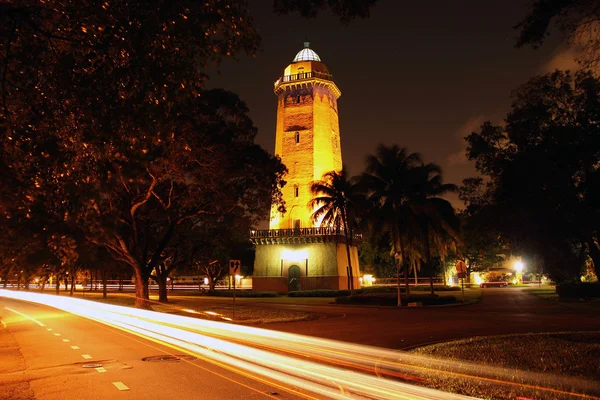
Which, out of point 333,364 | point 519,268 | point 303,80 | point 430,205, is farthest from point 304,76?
point 333,364

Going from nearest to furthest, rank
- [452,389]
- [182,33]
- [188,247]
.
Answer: [452,389] < [182,33] < [188,247]

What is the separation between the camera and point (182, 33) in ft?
29.0

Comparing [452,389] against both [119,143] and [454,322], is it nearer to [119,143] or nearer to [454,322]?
[119,143]

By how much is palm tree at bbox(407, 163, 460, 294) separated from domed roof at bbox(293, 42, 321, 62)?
1067 inches

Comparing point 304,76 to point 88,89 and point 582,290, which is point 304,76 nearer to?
point 582,290

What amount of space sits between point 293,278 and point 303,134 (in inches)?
601

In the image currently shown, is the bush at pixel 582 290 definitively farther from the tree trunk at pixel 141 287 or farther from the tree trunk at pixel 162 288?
the tree trunk at pixel 162 288

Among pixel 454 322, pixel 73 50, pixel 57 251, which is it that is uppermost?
pixel 73 50

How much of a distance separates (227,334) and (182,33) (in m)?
10.5

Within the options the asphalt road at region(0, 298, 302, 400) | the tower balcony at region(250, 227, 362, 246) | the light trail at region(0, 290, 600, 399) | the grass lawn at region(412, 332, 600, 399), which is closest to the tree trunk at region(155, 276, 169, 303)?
the tower balcony at region(250, 227, 362, 246)

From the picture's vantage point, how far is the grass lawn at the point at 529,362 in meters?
8.06

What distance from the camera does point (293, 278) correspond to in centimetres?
5488

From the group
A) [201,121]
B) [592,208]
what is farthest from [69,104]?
[592,208]

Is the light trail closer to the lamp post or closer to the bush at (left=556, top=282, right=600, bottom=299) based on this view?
the bush at (left=556, top=282, right=600, bottom=299)
